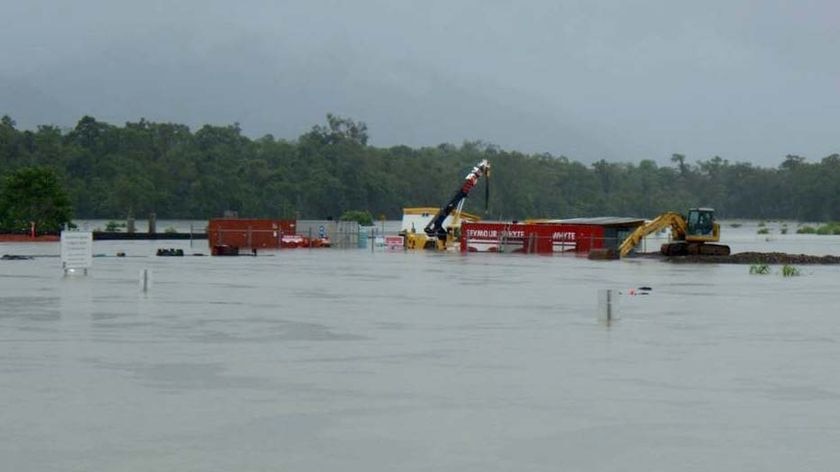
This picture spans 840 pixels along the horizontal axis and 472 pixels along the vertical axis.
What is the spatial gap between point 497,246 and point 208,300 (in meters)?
46.4

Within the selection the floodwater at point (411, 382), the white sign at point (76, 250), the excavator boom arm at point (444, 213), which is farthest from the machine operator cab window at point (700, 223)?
the white sign at point (76, 250)

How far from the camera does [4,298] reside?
95.3 feet

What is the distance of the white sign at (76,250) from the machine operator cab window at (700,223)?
1534 inches

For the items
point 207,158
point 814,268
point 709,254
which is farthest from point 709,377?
point 207,158

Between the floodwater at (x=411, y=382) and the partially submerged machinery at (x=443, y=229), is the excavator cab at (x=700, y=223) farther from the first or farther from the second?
the floodwater at (x=411, y=382)

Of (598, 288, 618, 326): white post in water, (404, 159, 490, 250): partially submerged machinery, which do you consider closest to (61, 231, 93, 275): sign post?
(598, 288, 618, 326): white post in water

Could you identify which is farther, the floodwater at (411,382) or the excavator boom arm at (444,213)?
the excavator boom arm at (444,213)

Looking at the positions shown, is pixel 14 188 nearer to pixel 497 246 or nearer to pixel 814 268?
pixel 497 246

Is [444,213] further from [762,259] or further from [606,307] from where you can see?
[606,307]

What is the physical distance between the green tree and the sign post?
4421cm

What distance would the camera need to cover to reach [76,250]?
3872 cm

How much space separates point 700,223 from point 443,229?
1806 centimetres

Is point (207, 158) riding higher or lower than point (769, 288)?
higher

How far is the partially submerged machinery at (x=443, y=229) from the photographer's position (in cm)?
8006
